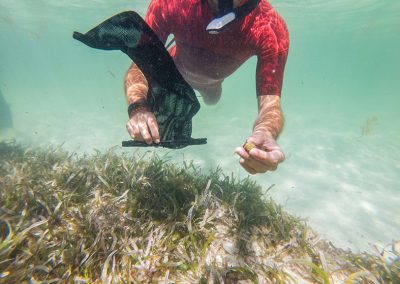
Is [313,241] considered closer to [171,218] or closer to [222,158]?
[171,218]

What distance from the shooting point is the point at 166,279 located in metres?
2.11

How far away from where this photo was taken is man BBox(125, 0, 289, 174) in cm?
240

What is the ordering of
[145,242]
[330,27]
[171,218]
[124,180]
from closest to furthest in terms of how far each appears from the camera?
1. [145,242]
2. [171,218]
3. [124,180]
4. [330,27]

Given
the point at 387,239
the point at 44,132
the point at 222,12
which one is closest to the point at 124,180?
the point at 222,12

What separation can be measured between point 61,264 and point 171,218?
1148mm

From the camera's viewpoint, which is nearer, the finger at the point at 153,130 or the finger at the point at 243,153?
the finger at the point at 243,153

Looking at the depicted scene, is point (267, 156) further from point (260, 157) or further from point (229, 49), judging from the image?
point (229, 49)

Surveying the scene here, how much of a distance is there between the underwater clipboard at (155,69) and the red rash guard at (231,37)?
4.16 feet

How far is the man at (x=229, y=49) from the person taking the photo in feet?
7.87

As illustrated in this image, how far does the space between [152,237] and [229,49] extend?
316 centimetres

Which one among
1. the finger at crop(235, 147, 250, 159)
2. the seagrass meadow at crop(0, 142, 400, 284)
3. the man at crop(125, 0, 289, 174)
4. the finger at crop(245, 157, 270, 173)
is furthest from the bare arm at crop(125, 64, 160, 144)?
the seagrass meadow at crop(0, 142, 400, 284)

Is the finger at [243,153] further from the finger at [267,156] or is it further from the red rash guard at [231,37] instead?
the red rash guard at [231,37]

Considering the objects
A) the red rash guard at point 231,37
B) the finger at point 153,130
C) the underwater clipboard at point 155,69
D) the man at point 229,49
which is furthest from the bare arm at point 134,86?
the red rash guard at point 231,37

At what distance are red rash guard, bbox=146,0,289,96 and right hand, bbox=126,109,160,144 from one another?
174 centimetres
